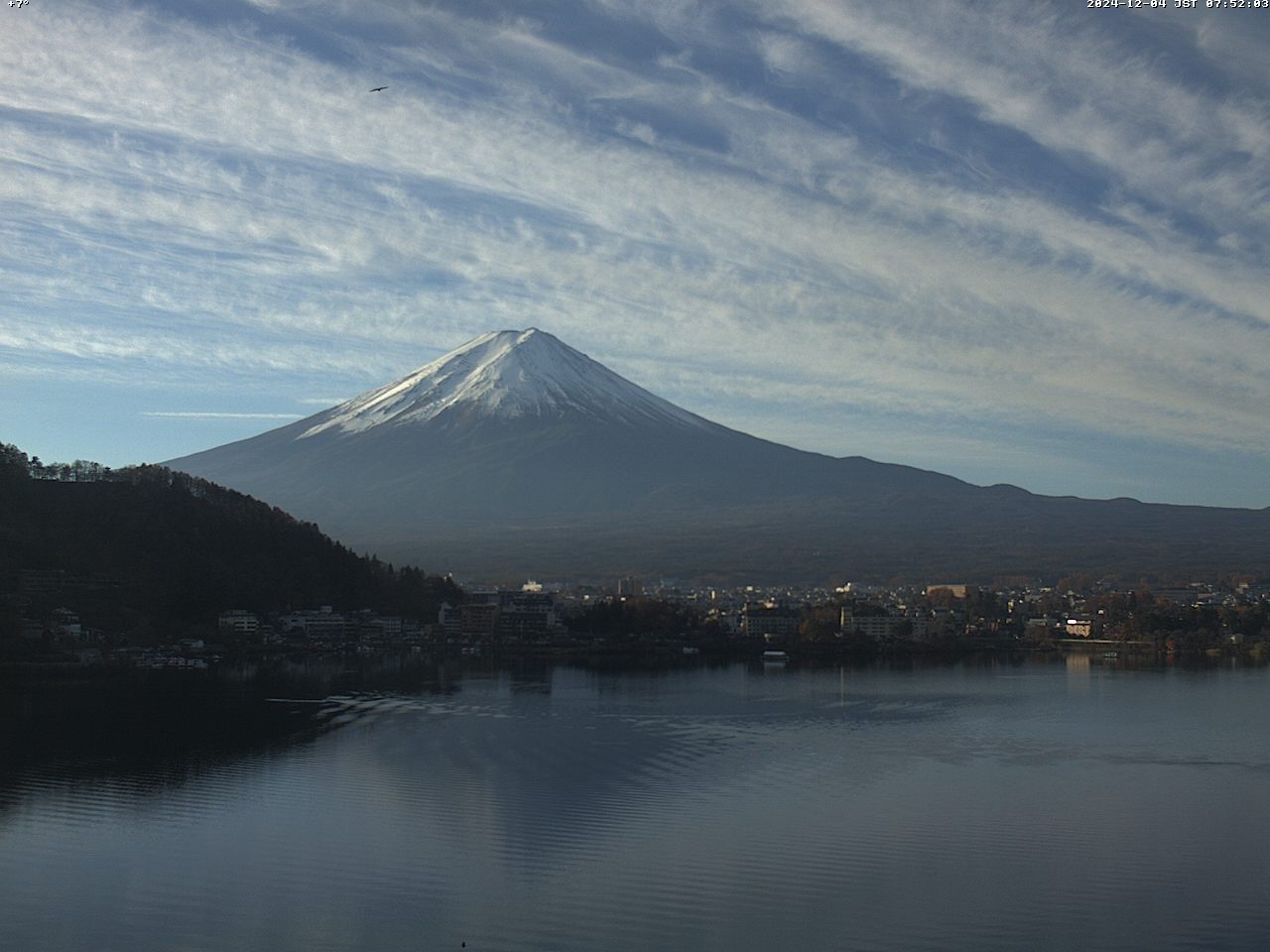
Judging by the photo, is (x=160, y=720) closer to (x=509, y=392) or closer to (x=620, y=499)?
(x=620, y=499)

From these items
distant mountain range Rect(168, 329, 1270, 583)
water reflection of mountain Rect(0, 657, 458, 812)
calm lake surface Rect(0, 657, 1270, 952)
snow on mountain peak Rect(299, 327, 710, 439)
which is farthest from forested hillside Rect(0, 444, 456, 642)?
snow on mountain peak Rect(299, 327, 710, 439)

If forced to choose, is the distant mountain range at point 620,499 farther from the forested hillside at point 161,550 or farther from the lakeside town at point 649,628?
the forested hillside at point 161,550

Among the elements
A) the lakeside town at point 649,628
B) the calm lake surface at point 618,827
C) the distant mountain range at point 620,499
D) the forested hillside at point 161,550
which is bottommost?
the calm lake surface at point 618,827

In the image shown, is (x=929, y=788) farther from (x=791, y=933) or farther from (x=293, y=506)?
(x=293, y=506)

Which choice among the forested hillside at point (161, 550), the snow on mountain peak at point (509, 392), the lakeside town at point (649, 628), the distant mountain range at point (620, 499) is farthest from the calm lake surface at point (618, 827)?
the snow on mountain peak at point (509, 392)

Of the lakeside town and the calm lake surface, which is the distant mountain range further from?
the calm lake surface

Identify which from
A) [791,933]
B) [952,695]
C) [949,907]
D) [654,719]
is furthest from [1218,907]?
[952,695]

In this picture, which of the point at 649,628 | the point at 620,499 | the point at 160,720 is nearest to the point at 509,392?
the point at 620,499
